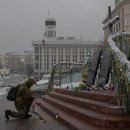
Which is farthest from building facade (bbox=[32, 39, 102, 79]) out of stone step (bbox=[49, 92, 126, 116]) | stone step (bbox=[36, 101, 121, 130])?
stone step (bbox=[49, 92, 126, 116])

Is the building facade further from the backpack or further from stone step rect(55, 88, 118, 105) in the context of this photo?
stone step rect(55, 88, 118, 105)

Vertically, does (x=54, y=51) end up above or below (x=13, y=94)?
above

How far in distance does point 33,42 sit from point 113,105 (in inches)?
5124

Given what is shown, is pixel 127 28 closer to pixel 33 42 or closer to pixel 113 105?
pixel 113 105

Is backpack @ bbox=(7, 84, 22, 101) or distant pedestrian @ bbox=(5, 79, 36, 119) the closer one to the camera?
distant pedestrian @ bbox=(5, 79, 36, 119)

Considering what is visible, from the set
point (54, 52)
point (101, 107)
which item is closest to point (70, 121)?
point (101, 107)

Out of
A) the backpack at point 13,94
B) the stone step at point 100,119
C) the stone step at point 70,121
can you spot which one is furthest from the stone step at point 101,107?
the backpack at point 13,94

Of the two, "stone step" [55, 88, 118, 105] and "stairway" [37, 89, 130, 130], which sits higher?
"stone step" [55, 88, 118, 105]

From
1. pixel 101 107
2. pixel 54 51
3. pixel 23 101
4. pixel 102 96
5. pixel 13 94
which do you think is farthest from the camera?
pixel 54 51

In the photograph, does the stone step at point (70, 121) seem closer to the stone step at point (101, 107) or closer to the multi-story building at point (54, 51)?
the stone step at point (101, 107)

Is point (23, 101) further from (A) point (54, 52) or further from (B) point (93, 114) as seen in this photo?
(A) point (54, 52)

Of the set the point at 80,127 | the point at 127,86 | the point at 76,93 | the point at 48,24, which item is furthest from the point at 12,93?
the point at 48,24

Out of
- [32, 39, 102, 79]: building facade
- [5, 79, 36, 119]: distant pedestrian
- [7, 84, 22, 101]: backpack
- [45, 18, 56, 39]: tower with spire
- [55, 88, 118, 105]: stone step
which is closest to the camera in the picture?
[55, 88, 118, 105]: stone step

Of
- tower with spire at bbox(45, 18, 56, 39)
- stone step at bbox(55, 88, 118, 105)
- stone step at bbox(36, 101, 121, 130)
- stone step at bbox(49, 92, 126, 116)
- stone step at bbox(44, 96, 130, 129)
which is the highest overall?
tower with spire at bbox(45, 18, 56, 39)
